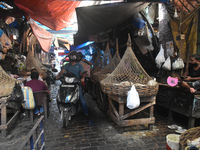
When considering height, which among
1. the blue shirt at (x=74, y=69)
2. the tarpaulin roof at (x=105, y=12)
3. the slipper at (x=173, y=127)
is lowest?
the slipper at (x=173, y=127)

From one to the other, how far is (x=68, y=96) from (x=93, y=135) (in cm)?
122

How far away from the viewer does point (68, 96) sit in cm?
402

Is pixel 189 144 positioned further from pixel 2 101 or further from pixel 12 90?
pixel 2 101

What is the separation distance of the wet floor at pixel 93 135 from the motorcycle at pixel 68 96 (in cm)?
37

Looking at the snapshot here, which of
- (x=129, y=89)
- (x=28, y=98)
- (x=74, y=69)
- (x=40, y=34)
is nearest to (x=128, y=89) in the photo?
(x=129, y=89)

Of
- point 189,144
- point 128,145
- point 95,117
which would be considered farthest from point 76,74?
point 189,144

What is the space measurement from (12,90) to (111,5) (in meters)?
3.59

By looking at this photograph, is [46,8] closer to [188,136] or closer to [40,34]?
[40,34]

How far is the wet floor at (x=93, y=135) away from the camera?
10.0 ft

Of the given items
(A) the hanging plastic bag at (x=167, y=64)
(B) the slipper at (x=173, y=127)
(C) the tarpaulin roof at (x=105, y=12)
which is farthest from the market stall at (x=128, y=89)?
(C) the tarpaulin roof at (x=105, y=12)

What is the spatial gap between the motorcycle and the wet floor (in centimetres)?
37

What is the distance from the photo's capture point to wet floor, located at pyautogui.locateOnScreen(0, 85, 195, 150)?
3051mm

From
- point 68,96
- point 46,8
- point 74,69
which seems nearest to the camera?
point 68,96

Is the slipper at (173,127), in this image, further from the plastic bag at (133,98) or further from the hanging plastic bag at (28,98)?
the hanging plastic bag at (28,98)
